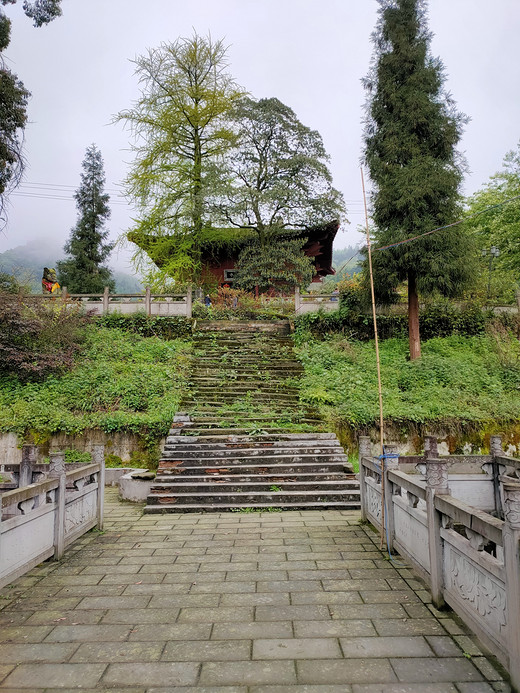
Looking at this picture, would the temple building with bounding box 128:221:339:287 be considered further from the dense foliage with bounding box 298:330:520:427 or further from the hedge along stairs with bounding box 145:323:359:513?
the hedge along stairs with bounding box 145:323:359:513

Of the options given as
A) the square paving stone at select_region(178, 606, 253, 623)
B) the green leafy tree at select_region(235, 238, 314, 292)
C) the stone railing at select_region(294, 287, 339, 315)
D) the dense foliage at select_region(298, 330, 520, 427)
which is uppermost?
the green leafy tree at select_region(235, 238, 314, 292)

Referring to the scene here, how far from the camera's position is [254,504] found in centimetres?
770

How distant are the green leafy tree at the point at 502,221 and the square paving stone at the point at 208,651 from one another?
18.5 m

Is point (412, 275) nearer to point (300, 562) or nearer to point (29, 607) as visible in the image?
point (300, 562)

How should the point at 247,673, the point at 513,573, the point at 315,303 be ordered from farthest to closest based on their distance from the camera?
the point at 315,303
the point at 247,673
the point at 513,573

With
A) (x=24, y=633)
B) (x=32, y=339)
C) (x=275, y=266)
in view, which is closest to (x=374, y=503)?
(x=24, y=633)

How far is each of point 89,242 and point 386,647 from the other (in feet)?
102

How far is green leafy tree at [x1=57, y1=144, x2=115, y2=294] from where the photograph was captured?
2900 centimetres

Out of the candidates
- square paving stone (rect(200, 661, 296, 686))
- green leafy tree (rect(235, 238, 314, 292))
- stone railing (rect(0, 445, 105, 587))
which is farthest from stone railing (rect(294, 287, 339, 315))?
square paving stone (rect(200, 661, 296, 686))

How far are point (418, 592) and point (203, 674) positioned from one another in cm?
226

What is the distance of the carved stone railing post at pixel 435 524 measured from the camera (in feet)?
12.5

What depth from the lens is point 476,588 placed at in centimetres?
319

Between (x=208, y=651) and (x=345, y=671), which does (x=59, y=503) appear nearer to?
(x=208, y=651)

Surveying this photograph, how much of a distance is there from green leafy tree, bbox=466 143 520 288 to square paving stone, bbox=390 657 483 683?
18.0m
